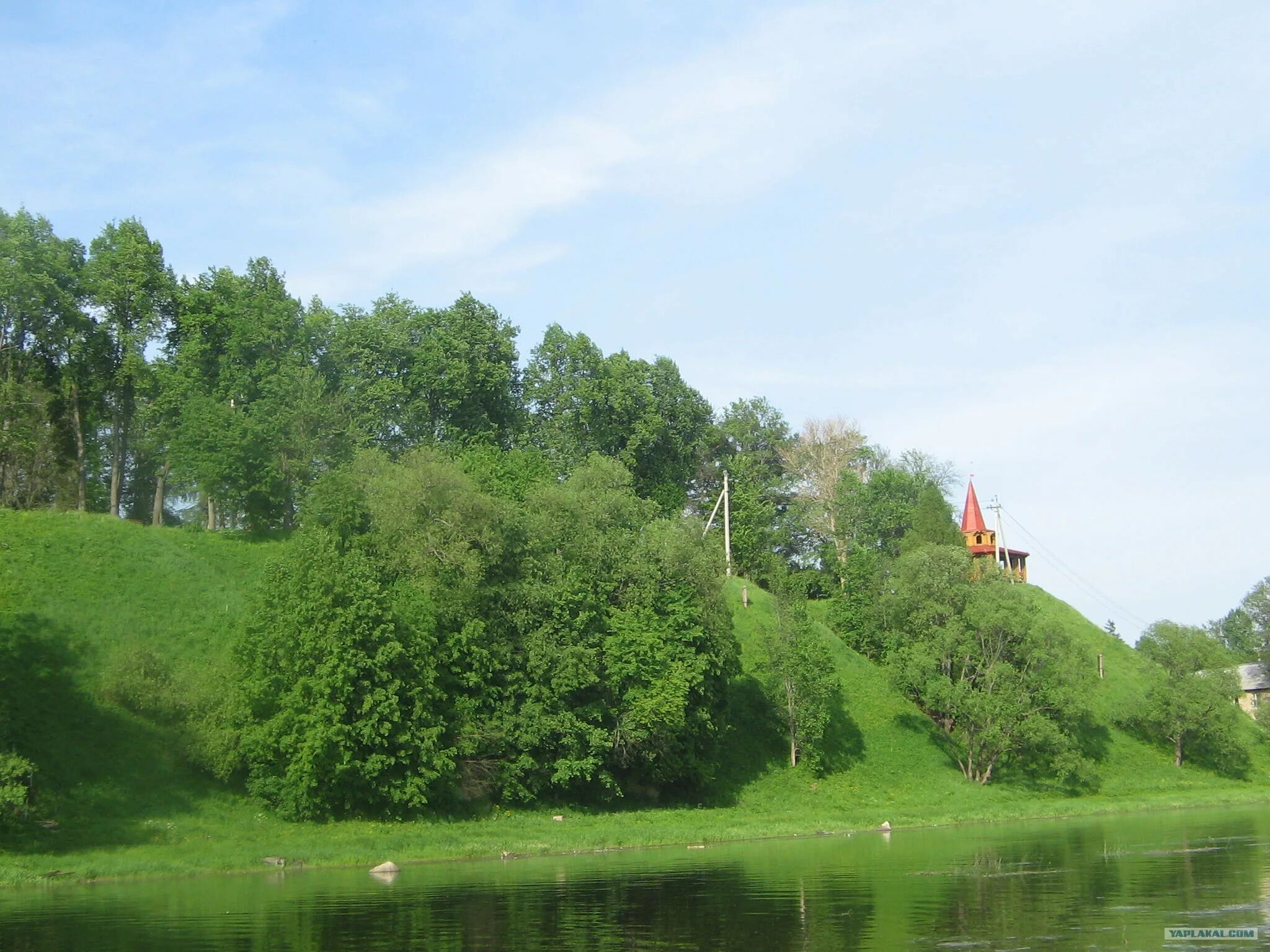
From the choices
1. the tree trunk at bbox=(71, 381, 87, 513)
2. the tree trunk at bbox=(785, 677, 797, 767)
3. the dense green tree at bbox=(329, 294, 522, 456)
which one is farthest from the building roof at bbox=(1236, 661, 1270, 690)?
the tree trunk at bbox=(71, 381, 87, 513)

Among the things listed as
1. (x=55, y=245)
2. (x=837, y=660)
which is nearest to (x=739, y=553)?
(x=837, y=660)

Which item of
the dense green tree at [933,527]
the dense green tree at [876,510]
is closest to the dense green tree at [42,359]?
the dense green tree at [933,527]

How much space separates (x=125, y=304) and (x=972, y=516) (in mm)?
78981

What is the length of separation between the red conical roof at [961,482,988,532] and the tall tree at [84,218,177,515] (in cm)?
7547

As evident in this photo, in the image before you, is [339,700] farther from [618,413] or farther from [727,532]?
[618,413]

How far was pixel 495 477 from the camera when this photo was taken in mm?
75000

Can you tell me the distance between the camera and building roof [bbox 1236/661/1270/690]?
5017 inches

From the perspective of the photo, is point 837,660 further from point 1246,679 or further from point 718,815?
point 1246,679

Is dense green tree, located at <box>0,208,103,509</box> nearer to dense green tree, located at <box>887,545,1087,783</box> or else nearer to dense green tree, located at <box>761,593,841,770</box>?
dense green tree, located at <box>761,593,841,770</box>

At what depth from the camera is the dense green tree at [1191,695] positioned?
80875mm

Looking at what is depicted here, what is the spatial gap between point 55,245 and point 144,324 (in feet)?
23.3

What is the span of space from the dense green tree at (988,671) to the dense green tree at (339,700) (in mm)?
34627

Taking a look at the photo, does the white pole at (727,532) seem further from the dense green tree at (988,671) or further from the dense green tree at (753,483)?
the dense green tree at (988,671)

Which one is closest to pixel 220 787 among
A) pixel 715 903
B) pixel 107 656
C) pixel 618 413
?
pixel 107 656
